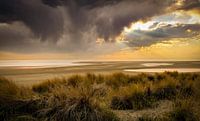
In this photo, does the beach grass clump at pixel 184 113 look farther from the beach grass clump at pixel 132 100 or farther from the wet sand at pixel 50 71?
the wet sand at pixel 50 71

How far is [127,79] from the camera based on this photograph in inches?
542

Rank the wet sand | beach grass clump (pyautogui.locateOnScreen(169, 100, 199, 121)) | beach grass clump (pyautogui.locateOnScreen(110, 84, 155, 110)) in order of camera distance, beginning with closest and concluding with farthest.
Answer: beach grass clump (pyautogui.locateOnScreen(169, 100, 199, 121)), beach grass clump (pyautogui.locateOnScreen(110, 84, 155, 110)), the wet sand

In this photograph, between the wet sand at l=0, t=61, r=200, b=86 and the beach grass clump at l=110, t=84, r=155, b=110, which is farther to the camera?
the wet sand at l=0, t=61, r=200, b=86

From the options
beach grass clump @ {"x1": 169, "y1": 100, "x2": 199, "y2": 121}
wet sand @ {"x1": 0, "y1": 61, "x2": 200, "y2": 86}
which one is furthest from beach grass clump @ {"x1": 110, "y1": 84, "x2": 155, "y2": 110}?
wet sand @ {"x1": 0, "y1": 61, "x2": 200, "y2": 86}

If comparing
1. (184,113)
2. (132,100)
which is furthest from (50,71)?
(184,113)

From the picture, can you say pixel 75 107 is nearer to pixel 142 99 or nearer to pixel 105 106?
pixel 105 106

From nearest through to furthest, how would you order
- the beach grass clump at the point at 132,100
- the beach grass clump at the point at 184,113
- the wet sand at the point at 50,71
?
the beach grass clump at the point at 184,113, the beach grass clump at the point at 132,100, the wet sand at the point at 50,71

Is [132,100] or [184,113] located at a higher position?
[132,100]

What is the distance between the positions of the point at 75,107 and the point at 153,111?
2.18 m

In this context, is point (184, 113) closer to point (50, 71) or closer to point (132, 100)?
point (132, 100)

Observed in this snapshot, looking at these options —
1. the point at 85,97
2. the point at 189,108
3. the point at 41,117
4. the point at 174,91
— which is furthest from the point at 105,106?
the point at 174,91

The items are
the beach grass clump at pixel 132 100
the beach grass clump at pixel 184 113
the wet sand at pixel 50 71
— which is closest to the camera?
the beach grass clump at pixel 184 113

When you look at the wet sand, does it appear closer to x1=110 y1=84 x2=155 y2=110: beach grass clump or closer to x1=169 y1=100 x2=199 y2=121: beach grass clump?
x1=110 y1=84 x2=155 y2=110: beach grass clump

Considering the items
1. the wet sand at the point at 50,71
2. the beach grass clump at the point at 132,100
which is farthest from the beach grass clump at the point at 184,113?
the wet sand at the point at 50,71
